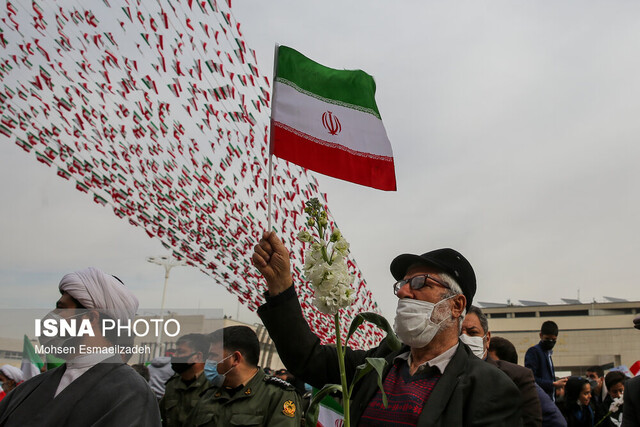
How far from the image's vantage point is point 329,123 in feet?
12.7

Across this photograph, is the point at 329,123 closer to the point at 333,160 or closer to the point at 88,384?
the point at 333,160

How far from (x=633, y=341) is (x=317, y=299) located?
195ft

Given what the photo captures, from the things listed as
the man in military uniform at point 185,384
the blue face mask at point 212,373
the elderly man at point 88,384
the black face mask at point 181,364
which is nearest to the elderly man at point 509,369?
the blue face mask at point 212,373

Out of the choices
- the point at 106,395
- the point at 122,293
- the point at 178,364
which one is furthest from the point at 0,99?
the point at 106,395

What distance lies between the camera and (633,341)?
5416 cm

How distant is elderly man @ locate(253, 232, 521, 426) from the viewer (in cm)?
269

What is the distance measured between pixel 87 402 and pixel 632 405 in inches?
140

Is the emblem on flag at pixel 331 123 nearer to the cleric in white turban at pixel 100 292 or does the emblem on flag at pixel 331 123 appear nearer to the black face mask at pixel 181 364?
the cleric in white turban at pixel 100 292

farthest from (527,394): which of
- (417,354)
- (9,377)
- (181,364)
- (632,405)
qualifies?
(9,377)

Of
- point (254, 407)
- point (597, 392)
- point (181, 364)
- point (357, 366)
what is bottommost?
point (597, 392)

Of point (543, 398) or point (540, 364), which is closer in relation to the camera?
point (543, 398)

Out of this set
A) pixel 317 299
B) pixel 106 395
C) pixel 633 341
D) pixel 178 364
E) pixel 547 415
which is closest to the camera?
pixel 317 299

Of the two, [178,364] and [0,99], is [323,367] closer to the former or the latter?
[178,364]

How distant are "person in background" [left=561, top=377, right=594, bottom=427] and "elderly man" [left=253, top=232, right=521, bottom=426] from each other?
5388 millimetres
